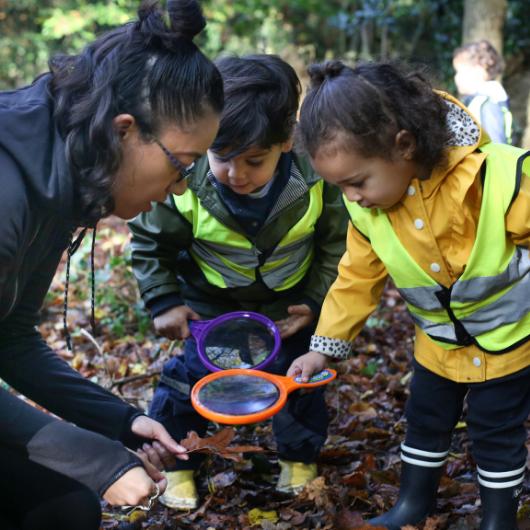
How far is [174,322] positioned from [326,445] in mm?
925

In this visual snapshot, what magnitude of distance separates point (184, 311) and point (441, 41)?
948 cm

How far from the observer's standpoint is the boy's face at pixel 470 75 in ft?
22.1

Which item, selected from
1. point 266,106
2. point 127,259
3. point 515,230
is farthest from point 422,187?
point 127,259

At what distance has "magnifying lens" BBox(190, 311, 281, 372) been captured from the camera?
301 cm

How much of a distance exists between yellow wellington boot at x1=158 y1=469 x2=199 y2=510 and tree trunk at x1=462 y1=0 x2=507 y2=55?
6698mm

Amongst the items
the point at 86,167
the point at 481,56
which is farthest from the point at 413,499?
the point at 481,56

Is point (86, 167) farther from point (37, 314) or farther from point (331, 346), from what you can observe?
point (331, 346)

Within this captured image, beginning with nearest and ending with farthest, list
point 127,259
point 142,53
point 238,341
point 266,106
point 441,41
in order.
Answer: point 142,53 → point 266,106 → point 238,341 → point 127,259 → point 441,41

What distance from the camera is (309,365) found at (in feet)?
9.00

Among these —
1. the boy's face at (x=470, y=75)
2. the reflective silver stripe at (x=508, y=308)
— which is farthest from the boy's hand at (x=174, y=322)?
the boy's face at (x=470, y=75)

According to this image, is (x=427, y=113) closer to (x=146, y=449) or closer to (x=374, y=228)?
(x=374, y=228)

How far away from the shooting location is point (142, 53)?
194 centimetres

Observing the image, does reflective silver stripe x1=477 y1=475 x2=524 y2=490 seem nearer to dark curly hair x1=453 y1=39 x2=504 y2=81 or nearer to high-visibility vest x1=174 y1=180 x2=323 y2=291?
high-visibility vest x1=174 y1=180 x2=323 y2=291

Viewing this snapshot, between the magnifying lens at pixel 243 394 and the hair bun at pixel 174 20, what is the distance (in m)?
1.19
